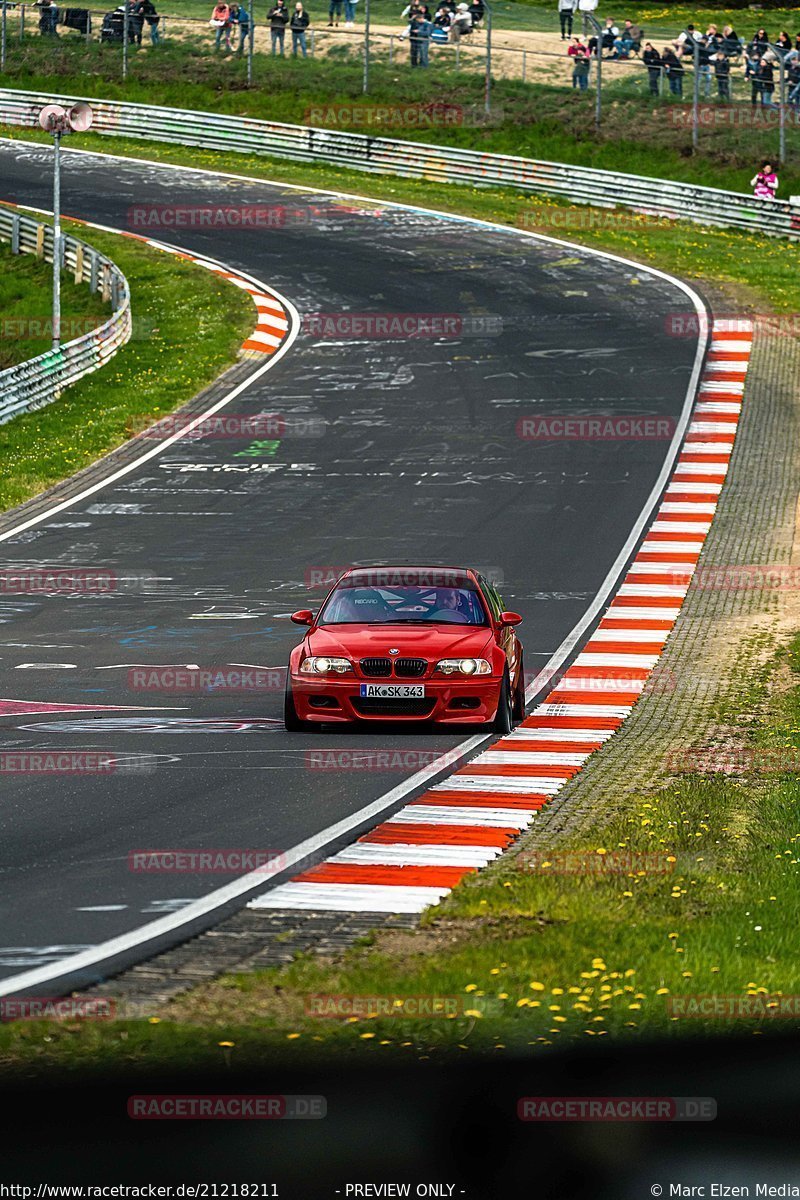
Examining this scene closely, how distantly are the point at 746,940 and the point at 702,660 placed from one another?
11.1 m

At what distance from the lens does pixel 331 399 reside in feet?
120

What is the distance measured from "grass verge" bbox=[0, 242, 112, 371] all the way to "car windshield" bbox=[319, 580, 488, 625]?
27.2m

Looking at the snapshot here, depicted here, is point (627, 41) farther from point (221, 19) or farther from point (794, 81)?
point (221, 19)

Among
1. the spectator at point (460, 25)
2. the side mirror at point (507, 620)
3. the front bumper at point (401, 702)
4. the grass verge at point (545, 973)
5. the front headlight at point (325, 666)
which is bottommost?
the front bumper at point (401, 702)

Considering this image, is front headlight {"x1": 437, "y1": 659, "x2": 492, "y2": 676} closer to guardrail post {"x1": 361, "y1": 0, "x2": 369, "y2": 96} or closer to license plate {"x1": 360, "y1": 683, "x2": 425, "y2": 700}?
license plate {"x1": 360, "y1": 683, "x2": 425, "y2": 700}

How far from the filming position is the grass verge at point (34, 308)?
147 ft

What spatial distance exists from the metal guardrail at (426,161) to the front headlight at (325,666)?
132 feet

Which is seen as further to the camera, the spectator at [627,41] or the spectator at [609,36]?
the spectator at [609,36]

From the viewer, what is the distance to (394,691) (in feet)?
51.0

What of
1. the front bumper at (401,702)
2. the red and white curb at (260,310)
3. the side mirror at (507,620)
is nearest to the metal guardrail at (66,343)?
the red and white curb at (260,310)

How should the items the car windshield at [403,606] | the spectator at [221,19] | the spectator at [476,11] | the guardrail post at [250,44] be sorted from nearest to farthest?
the car windshield at [403,606]
the spectator at [476,11]
the spectator at [221,19]
the guardrail post at [250,44]

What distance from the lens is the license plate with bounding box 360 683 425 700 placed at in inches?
612

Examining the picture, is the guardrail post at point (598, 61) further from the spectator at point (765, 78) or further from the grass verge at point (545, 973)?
the grass verge at point (545, 973)

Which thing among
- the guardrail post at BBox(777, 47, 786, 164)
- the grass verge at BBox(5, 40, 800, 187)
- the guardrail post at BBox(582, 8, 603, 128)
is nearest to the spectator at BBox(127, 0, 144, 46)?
the grass verge at BBox(5, 40, 800, 187)
